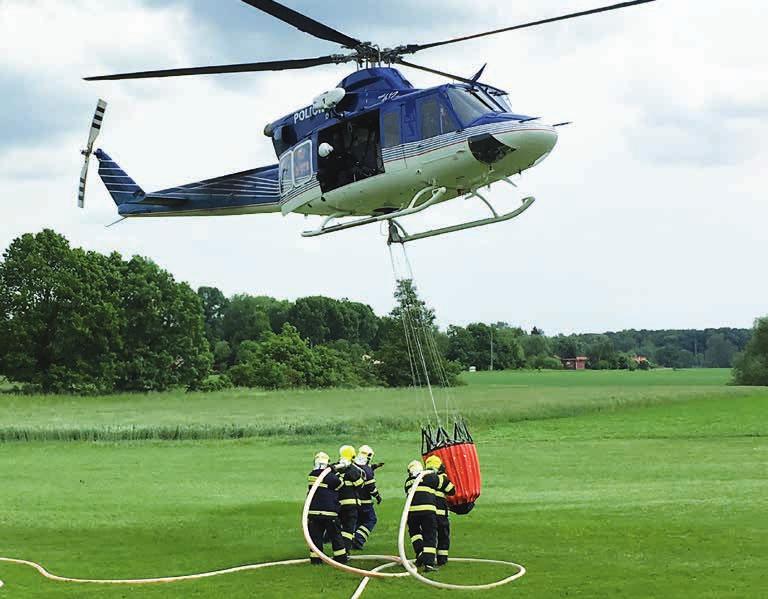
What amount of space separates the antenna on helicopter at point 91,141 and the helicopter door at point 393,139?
899 centimetres

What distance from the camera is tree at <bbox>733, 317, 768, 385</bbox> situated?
316 ft

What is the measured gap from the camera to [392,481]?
34344 mm

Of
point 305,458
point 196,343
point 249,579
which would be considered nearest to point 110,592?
point 249,579

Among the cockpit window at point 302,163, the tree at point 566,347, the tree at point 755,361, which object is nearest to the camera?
the cockpit window at point 302,163

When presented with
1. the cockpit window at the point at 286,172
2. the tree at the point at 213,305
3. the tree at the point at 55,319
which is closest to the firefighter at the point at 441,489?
the cockpit window at the point at 286,172

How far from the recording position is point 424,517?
55.9 ft

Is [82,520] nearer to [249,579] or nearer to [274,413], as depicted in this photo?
[249,579]

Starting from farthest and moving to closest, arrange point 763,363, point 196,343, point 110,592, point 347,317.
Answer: point 347,317 < point 763,363 < point 196,343 < point 110,592

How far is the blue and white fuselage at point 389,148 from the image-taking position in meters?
17.3

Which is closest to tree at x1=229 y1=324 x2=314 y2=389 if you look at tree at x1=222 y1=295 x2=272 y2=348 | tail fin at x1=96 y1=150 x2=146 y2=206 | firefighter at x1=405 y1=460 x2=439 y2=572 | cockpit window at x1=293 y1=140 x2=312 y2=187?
tree at x1=222 y1=295 x2=272 y2=348

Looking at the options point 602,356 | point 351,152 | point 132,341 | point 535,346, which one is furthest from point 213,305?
point 351,152

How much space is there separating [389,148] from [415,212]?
4.16 ft

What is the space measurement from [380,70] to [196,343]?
65927 mm

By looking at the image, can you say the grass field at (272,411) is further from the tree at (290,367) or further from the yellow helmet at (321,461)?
the yellow helmet at (321,461)
